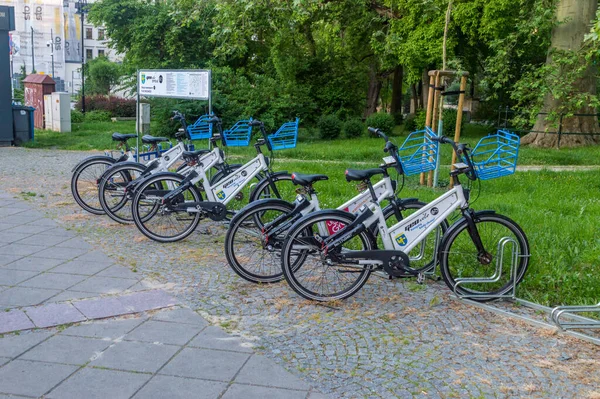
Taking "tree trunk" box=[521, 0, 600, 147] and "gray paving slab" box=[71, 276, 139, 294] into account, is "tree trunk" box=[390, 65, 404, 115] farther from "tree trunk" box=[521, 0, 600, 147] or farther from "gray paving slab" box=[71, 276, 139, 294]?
"gray paving slab" box=[71, 276, 139, 294]

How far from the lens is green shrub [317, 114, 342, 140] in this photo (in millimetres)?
22203

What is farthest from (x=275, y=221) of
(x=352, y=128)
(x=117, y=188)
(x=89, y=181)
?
(x=352, y=128)

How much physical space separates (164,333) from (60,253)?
2.57 m

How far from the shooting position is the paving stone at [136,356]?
394 cm

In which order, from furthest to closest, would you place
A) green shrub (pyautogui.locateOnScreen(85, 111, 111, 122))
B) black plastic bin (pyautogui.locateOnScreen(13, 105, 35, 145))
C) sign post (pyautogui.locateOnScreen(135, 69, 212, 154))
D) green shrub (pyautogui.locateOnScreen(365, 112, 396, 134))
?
green shrub (pyautogui.locateOnScreen(85, 111, 111, 122)) < green shrub (pyautogui.locateOnScreen(365, 112, 396, 134)) < black plastic bin (pyautogui.locateOnScreen(13, 105, 35, 145)) < sign post (pyautogui.locateOnScreen(135, 69, 212, 154))

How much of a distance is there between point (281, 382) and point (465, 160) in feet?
8.31

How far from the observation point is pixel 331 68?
87.1 ft

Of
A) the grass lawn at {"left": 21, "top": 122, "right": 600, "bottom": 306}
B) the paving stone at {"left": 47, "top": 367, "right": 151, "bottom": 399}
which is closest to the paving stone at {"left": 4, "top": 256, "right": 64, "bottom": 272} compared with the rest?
the paving stone at {"left": 47, "top": 367, "right": 151, "bottom": 399}

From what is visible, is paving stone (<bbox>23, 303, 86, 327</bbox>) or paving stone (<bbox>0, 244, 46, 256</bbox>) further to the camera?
paving stone (<bbox>0, 244, 46, 256</bbox>)

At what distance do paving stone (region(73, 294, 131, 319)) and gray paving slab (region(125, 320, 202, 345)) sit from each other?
34 centimetres

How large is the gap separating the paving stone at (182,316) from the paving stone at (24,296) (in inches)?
39.1

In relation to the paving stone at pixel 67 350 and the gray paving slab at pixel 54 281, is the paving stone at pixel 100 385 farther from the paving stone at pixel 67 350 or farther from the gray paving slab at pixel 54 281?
the gray paving slab at pixel 54 281

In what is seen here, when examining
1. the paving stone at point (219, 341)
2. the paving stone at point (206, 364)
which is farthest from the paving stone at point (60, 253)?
the paving stone at point (206, 364)

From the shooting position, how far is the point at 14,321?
183 inches
